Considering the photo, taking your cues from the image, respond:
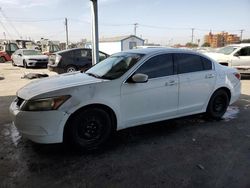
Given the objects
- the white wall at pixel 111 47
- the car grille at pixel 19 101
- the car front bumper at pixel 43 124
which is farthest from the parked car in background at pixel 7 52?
the car front bumper at pixel 43 124

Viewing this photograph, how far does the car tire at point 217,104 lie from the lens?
17.3 ft

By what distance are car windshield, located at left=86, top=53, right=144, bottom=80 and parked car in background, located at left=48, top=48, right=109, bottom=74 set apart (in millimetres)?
7510

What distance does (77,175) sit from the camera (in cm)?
319

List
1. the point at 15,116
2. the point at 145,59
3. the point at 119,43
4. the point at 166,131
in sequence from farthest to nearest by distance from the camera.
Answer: the point at 119,43, the point at 166,131, the point at 145,59, the point at 15,116

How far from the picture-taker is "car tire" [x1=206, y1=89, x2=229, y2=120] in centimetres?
527

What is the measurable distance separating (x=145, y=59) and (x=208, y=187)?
7.48 ft

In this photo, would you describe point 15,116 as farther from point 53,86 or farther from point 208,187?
point 208,187

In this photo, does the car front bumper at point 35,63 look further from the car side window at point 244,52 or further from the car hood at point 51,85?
the car hood at point 51,85

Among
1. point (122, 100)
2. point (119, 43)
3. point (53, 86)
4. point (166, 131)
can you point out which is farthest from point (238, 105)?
point (119, 43)

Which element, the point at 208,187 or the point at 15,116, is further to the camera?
the point at 15,116

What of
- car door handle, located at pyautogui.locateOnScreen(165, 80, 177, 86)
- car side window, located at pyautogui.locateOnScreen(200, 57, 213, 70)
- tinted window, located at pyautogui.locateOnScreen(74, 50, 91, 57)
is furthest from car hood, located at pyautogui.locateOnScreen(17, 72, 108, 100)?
tinted window, located at pyautogui.locateOnScreen(74, 50, 91, 57)

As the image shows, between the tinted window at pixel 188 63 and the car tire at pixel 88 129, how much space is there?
175cm

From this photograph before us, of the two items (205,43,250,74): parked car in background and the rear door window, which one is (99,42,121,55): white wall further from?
the rear door window

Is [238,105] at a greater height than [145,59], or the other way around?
[145,59]
